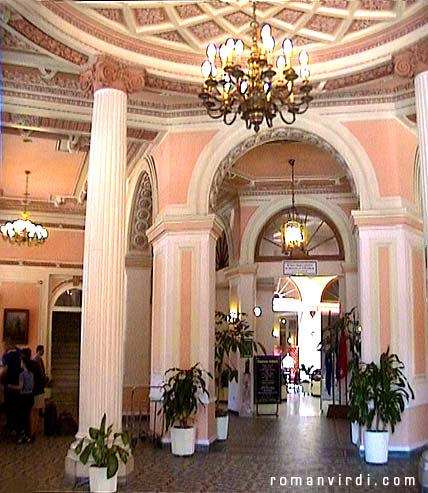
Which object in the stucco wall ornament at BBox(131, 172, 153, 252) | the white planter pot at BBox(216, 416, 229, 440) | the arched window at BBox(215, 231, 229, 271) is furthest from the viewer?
the arched window at BBox(215, 231, 229, 271)

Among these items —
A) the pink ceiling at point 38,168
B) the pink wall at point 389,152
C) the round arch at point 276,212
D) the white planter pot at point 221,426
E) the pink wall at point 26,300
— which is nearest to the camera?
the pink wall at point 389,152

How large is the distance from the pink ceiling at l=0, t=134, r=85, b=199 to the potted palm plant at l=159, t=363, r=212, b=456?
492 cm

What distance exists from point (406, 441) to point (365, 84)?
184 inches

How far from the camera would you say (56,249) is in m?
17.0

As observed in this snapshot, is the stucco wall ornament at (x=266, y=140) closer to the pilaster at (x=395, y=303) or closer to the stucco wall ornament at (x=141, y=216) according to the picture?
the pilaster at (x=395, y=303)

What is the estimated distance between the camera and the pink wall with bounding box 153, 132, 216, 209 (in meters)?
9.90

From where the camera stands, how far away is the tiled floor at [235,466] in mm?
7117

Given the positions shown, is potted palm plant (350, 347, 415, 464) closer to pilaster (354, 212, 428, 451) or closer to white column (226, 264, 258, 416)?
pilaster (354, 212, 428, 451)

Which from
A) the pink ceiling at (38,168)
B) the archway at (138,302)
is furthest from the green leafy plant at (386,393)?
the pink ceiling at (38,168)

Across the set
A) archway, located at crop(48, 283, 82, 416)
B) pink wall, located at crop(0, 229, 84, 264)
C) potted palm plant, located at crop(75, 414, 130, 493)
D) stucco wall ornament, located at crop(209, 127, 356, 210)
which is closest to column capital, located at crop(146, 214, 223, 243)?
stucco wall ornament, located at crop(209, 127, 356, 210)

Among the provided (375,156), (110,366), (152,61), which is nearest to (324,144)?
(375,156)

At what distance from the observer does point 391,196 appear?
9.33m

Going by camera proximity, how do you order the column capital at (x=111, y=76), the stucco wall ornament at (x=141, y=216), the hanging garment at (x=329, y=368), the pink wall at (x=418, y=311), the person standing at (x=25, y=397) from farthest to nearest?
1. the hanging garment at (x=329, y=368)
2. the stucco wall ornament at (x=141, y=216)
3. the person standing at (x=25, y=397)
4. the pink wall at (x=418, y=311)
5. the column capital at (x=111, y=76)

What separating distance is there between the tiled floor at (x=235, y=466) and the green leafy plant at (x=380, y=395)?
54 cm
